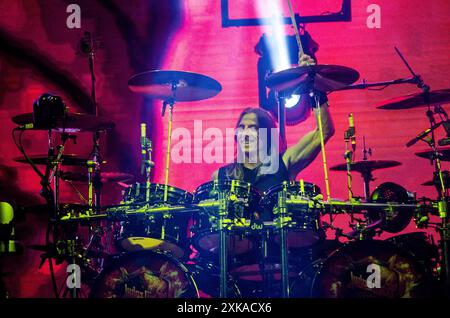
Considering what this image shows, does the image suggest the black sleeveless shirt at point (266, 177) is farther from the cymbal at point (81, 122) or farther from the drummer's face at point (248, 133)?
the cymbal at point (81, 122)

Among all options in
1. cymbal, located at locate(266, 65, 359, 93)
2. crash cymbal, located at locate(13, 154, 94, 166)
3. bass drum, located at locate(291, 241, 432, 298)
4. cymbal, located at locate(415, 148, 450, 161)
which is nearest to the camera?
bass drum, located at locate(291, 241, 432, 298)

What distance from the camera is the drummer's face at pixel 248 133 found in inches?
183

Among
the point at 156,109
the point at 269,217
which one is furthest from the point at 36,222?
the point at 269,217

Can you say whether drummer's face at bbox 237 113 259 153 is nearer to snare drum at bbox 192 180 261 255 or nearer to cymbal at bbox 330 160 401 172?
cymbal at bbox 330 160 401 172

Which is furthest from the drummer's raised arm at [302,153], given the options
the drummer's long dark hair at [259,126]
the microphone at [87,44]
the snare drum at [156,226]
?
the microphone at [87,44]

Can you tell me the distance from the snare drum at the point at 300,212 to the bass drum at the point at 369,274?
303mm

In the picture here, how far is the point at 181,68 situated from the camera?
16.5ft

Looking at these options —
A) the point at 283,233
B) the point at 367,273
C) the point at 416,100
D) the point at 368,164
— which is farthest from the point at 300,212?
the point at 416,100

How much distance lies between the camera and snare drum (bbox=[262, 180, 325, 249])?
3.42 metres

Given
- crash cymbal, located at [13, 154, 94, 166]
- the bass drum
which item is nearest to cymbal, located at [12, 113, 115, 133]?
crash cymbal, located at [13, 154, 94, 166]

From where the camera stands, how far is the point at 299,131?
4.96 meters

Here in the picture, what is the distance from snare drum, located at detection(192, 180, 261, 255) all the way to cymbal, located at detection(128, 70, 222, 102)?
0.87m
